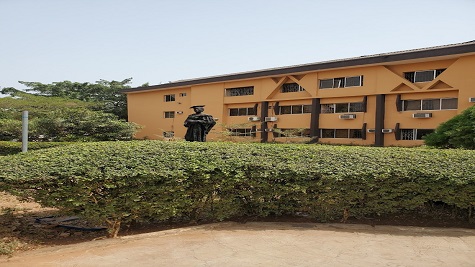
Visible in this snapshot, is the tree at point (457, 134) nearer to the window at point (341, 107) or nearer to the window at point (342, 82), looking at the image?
the window at point (342, 82)

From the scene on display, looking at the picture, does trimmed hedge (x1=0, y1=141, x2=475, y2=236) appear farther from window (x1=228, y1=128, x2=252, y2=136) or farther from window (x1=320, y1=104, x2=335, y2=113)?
window (x1=228, y1=128, x2=252, y2=136)

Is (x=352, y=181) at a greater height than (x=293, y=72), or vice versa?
(x=293, y=72)

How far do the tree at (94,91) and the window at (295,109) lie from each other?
61.8ft

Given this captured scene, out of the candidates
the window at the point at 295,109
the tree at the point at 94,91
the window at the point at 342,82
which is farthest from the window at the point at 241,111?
the tree at the point at 94,91

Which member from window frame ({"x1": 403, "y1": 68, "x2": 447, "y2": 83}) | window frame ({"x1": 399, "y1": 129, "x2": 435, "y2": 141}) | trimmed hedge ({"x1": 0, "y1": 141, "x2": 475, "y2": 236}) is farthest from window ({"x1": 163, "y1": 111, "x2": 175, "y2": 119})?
trimmed hedge ({"x1": 0, "y1": 141, "x2": 475, "y2": 236})

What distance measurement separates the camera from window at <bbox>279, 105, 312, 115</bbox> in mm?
22969

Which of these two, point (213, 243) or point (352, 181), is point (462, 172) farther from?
point (213, 243)

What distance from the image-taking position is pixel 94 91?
128 ft

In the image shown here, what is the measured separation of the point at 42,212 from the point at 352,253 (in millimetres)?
5055

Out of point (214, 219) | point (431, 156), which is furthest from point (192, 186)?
point (431, 156)

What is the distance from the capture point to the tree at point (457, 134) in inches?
358

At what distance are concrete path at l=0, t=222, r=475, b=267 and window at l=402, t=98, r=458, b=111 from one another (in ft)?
44.8

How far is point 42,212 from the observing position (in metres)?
6.25

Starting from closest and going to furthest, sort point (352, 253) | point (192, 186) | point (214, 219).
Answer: point (352, 253) < point (192, 186) < point (214, 219)
